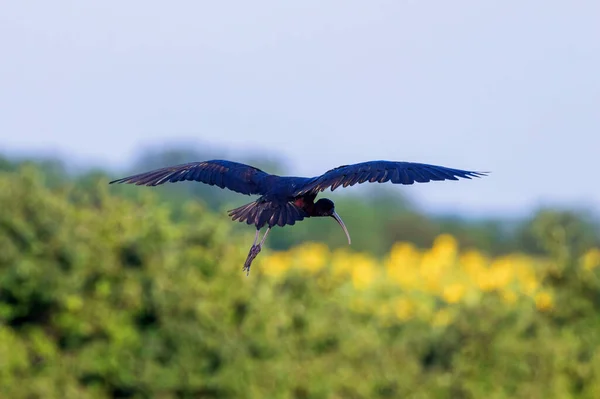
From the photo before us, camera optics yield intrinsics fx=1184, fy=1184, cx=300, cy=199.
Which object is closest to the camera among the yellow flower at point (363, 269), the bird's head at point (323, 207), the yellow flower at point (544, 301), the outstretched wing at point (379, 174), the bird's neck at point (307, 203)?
the outstretched wing at point (379, 174)

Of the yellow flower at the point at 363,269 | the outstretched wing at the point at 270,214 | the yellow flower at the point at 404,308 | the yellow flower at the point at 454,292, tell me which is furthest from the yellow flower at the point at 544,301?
the outstretched wing at the point at 270,214

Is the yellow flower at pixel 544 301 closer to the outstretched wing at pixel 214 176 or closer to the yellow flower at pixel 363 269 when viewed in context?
the yellow flower at pixel 363 269

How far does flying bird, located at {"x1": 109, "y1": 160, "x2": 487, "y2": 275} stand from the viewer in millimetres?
5652

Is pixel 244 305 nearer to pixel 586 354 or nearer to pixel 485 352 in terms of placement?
pixel 485 352

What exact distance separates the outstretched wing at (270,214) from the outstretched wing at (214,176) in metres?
0.21

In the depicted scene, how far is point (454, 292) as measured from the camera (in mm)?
16641

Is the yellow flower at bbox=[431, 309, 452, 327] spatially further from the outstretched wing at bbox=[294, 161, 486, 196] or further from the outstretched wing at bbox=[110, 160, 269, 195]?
the outstretched wing at bbox=[294, 161, 486, 196]

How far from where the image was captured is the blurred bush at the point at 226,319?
36.2ft

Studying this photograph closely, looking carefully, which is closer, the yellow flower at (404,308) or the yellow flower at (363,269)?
the yellow flower at (404,308)

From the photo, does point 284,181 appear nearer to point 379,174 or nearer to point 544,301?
point 379,174

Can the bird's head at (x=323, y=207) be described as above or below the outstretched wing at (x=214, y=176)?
below

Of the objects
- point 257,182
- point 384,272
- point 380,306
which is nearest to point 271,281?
Answer: point 380,306

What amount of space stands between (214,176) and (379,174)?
0.98 metres

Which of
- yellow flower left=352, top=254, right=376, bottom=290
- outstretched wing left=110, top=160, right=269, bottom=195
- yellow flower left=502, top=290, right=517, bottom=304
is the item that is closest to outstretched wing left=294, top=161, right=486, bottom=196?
outstretched wing left=110, top=160, right=269, bottom=195
